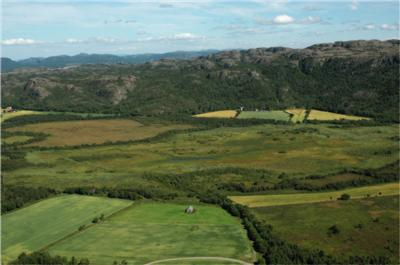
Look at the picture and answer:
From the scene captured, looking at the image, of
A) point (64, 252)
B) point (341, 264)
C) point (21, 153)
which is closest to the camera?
point (341, 264)

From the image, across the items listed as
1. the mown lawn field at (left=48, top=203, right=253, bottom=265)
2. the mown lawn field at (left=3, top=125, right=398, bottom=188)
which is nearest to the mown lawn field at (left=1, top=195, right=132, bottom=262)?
the mown lawn field at (left=48, top=203, right=253, bottom=265)

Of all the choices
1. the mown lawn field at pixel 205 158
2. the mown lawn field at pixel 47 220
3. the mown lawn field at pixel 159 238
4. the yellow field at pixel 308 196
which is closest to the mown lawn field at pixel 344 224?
the yellow field at pixel 308 196

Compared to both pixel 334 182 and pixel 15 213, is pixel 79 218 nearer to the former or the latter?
pixel 15 213

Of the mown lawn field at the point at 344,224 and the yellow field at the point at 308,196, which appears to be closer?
the mown lawn field at the point at 344,224

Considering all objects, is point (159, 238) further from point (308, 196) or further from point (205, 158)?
point (205, 158)

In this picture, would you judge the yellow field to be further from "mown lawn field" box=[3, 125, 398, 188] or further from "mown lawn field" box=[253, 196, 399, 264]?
"mown lawn field" box=[3, 125, 398, 188]

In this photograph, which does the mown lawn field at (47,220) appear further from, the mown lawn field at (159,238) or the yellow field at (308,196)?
the yellow field at (308,196)

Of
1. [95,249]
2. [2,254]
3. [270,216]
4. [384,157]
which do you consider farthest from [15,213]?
[384,157]
